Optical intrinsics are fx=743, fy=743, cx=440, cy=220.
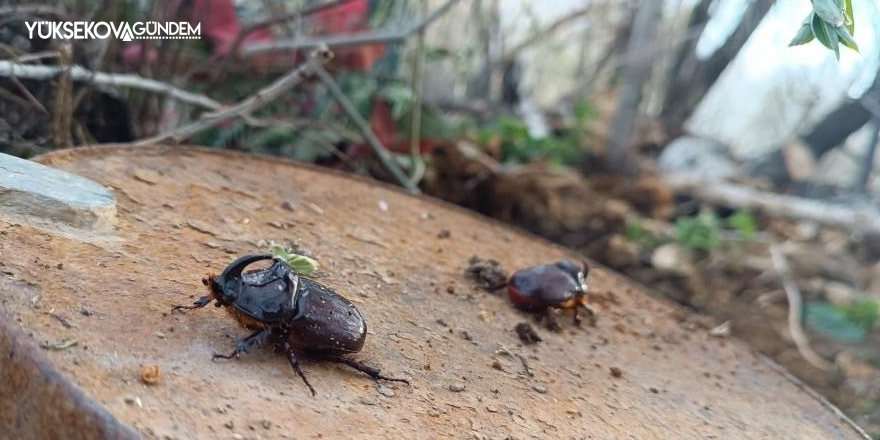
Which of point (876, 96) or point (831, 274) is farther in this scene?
point (876, 96)

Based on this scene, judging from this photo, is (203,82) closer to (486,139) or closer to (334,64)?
(334,64)

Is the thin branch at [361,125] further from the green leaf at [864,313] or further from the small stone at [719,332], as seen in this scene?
the green leaf at [864,313]

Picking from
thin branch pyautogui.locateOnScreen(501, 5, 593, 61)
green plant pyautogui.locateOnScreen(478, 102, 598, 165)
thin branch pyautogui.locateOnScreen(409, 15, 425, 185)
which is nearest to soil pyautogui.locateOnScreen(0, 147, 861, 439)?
thin branch pyautogui.locateOnScreen(409, 15, 425, 185)

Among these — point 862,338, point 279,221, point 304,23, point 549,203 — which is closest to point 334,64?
point 304,23

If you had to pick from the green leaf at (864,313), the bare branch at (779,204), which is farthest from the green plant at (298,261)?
the bare branch at (779,204)

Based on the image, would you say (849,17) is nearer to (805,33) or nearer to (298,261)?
(805,33)

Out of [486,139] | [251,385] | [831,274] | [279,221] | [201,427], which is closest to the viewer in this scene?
[201,427]

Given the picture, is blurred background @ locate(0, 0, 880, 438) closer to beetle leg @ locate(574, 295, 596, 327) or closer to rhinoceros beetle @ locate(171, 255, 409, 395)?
beetle leg @ locate(574, 295, 596, 327)
